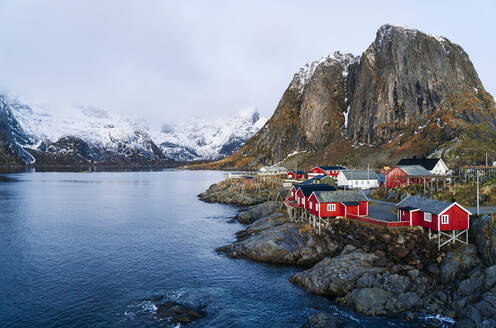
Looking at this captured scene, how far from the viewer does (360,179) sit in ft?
278

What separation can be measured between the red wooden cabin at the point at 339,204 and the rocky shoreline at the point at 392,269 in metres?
2.34

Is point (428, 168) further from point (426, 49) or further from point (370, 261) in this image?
point (426, 49)

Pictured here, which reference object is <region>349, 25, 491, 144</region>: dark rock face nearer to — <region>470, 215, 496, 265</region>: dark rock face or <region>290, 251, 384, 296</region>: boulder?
<region>470, 215, 496, 265</region>: dark rock face

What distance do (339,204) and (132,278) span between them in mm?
28156

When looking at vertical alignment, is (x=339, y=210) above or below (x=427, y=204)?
below

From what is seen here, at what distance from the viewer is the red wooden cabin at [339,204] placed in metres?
47.4

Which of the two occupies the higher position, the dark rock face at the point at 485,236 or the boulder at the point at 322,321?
the dark rock face at the point at 485,236

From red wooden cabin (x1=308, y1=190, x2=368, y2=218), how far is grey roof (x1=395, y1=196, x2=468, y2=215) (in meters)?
6.38

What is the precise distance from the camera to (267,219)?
196 ft

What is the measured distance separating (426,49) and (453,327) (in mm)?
187802

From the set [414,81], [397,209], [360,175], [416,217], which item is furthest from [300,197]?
[414,81]

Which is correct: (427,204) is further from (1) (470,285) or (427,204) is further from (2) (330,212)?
(2) (330,212)

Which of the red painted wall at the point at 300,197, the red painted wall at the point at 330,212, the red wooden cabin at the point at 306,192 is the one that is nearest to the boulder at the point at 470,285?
the red painted wall at the point at 330,212

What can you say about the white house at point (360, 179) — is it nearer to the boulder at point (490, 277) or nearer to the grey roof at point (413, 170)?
the grey roof at point (413, 170)
